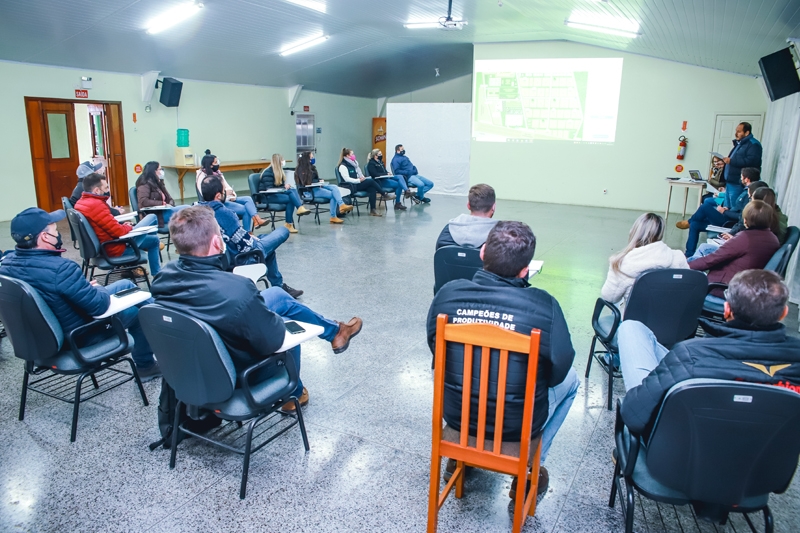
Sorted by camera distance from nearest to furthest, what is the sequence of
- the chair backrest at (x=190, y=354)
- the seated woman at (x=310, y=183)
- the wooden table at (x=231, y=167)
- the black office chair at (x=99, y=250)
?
the chair backrest at (x=190, y=354) < the black office chair at (x=99, y=250) < the seated woman at (x=310, y=183) < the wooden table at (x=231, y=167)

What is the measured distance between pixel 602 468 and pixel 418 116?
11.4 meters

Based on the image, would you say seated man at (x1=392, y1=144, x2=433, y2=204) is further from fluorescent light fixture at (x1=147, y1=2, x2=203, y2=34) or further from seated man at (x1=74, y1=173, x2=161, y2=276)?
seated man at (x1=74, y1=173, x2=161, y2=276)

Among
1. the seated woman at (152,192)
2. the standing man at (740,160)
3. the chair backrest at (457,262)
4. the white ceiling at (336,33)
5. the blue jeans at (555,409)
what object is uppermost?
the white ceiling at (336,33)

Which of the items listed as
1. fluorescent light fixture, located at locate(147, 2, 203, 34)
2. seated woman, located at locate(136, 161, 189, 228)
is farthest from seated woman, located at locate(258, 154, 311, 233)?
fluorescent light fixture, located at locate(147, 2, 203, 34)

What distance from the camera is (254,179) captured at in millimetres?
7824

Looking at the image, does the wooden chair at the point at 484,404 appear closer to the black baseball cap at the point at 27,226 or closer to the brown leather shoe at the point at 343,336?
the brown leather shoe at the point at 343,336

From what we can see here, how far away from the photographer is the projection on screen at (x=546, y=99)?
10727mm

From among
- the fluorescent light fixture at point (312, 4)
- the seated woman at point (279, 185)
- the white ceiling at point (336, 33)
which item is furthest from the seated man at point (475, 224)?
the fluorescent light fixture at point (312, 4)

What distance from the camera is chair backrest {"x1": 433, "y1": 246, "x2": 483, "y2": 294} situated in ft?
10.9

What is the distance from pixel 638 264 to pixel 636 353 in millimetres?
975

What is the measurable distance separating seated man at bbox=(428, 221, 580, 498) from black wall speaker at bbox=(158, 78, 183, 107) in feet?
33.7

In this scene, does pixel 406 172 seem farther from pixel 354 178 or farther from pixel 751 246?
pixel 751 246

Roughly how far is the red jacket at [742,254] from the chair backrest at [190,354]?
3.16 m

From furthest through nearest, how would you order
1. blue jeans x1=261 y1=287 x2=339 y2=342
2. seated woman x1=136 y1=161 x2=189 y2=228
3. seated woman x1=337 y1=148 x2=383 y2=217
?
1. seated woman x1=337 y1=148 x2=383 y2=217
2. seated woman x1=136 y1=161 x2=189 y2=228
3. blue jeans x1=261 y1=287 x2=339 y2=342
